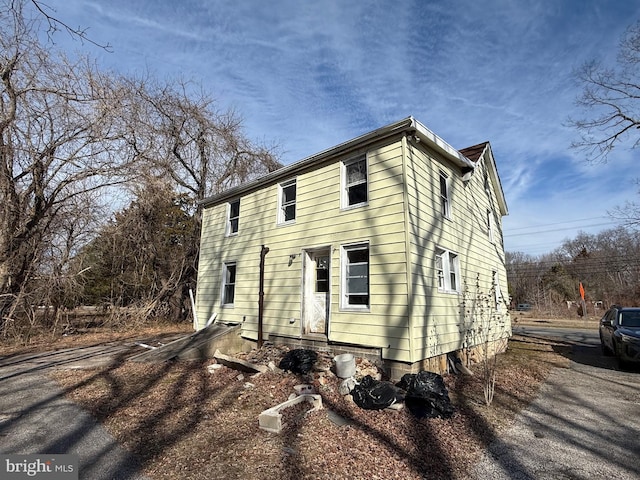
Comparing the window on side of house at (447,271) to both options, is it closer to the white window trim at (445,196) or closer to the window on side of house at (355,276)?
the white window trim at (445,196)

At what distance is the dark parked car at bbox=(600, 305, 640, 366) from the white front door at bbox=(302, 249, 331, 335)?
24.7 ft

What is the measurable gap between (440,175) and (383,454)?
6797 millimetres

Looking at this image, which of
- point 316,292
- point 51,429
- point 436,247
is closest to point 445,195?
point 436,247

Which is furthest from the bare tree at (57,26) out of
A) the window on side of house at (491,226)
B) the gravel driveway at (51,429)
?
the window on side of house at (491,226)

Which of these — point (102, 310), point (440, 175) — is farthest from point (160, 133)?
point (440, 175)

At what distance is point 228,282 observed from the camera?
1087cm

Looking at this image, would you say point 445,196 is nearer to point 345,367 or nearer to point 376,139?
point 376,139

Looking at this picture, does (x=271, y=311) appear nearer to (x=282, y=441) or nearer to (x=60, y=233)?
(x=282, y=441)

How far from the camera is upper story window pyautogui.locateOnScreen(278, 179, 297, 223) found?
9359 mm

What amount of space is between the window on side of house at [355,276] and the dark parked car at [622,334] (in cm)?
682

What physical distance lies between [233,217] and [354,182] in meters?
5.35

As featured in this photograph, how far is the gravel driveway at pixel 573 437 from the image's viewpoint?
3445 mm

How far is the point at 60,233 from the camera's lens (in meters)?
11.8

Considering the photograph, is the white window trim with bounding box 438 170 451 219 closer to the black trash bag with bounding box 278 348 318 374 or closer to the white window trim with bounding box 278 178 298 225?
the white window trim with bounding box 278 178 298 225
